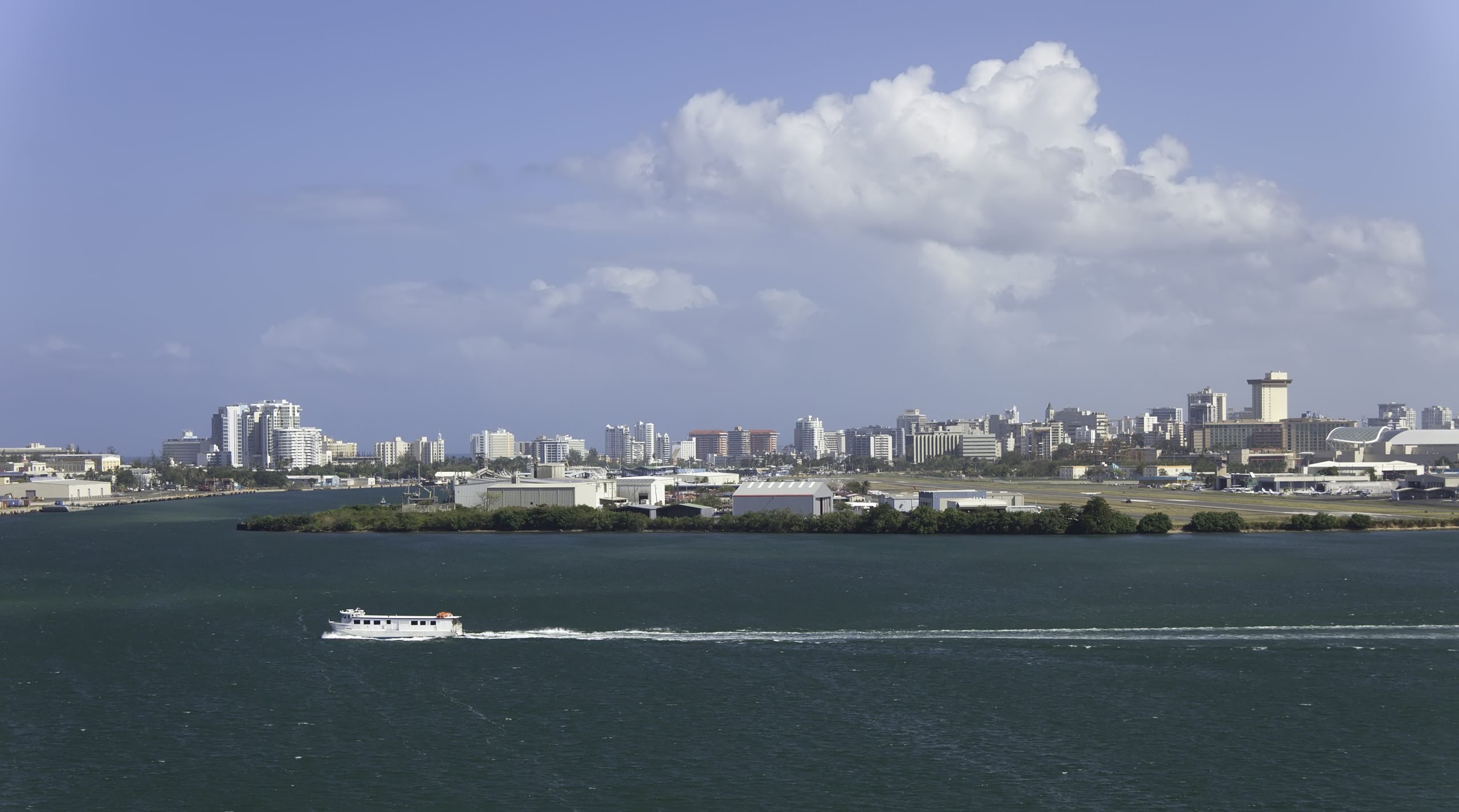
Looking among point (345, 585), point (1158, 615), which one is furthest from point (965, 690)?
point (345, 585)

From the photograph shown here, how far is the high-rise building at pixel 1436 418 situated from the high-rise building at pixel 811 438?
166 ft

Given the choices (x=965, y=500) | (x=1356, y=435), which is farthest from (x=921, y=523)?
(x=1356, y=435)

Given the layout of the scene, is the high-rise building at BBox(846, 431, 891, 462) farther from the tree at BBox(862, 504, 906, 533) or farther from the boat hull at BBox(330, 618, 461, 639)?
the boat hull at BBox(330, 618, 461, 639)

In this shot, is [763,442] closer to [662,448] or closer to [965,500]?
[662,448]

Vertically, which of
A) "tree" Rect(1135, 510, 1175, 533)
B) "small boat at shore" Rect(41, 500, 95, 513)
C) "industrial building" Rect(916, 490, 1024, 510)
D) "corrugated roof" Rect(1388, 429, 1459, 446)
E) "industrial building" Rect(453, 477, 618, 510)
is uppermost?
"corrugated roof" Rect(1388, 429, 1459, 446)

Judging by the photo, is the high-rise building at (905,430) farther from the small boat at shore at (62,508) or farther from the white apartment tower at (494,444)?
the small boat at shore at (62,508)

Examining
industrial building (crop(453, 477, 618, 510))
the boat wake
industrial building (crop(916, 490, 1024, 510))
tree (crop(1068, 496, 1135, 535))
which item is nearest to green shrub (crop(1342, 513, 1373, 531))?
tree (crop(1068, 496, 1135, 535))

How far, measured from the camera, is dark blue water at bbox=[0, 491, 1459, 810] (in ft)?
25.8

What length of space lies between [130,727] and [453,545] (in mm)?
14042

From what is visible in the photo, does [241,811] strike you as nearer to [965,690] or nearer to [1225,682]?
[965,690]

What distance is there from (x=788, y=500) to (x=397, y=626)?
588 inches

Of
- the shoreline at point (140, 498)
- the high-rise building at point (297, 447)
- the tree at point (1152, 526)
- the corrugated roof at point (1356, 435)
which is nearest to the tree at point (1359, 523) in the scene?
the tree at point (1152, 526)

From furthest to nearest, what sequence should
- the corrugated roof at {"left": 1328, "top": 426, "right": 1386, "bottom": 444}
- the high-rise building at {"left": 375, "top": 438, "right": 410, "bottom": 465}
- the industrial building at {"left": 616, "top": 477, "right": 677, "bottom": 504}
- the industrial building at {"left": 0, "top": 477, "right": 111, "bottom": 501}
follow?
the high-rise building at {"left": 375, "top": 438, "right": 410, "bottom": 465} → the corrugated roof at {"left": 1328, "top": 426, "right": 1386, "bottom": 444} → the industrial building at {"left": 0, "top": 477, "right": 111, "bottom": 501} → the industrial building at {"left": 616, "top": 477, "right": 677, "bottom": 504}

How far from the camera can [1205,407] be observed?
9288 cm
